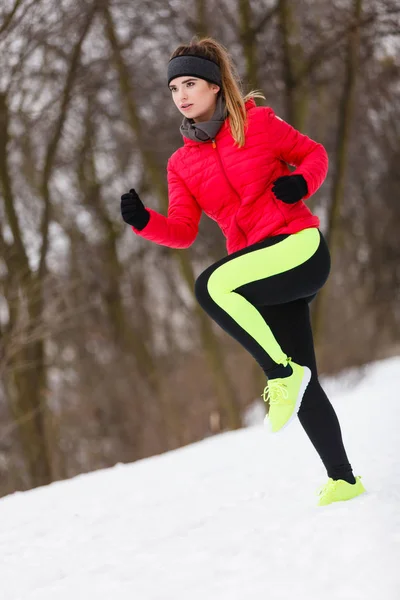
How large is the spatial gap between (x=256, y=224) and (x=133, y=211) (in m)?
0.51

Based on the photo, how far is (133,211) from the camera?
3.05m

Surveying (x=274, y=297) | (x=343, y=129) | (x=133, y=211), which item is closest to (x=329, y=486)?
(x=274, y=297)

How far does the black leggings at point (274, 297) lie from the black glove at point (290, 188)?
7.3 inches

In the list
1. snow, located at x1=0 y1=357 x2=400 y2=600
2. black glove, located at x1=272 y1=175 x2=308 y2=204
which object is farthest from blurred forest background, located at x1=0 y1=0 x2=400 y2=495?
black glove, located at x1=272 y1=175 x2=308 y2=204

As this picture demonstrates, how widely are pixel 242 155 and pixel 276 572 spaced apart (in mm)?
1589

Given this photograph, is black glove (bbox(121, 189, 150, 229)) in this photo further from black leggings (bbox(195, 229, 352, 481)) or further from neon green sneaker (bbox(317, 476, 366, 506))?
neon green sneaker (bbox(317, 476, 366, 506))

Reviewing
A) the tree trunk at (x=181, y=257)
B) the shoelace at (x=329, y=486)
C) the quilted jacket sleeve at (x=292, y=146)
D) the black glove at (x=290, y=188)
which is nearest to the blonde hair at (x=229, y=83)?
the quilted jacket sleeve at (x=292, y=146)

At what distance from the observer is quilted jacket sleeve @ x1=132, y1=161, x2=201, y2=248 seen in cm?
315

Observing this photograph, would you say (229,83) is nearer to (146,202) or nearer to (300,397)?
(300,397)

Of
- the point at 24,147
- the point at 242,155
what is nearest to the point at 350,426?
the point at 242,155

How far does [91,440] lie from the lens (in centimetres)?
1588

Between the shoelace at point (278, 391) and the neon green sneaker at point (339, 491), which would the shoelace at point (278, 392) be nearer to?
the shoelace at point (278, 391)

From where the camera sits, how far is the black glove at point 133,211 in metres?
3.04

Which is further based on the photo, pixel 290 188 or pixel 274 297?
pixel 274 297
